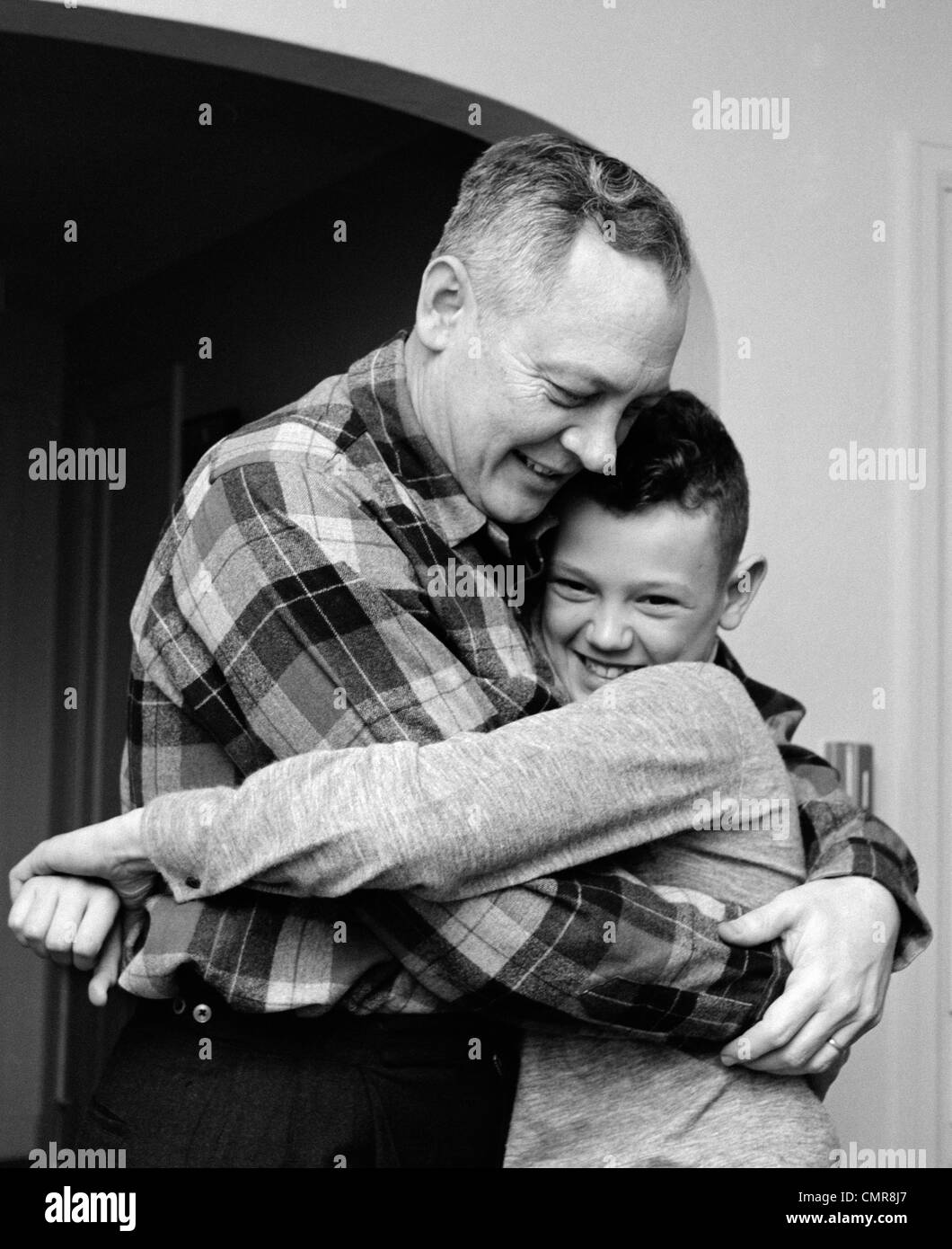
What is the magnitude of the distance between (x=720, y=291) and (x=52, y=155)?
5.96 feet

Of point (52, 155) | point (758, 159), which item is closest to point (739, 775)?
point (758, 159)

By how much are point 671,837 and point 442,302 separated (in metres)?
0.48

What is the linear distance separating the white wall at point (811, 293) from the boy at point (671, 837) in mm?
830

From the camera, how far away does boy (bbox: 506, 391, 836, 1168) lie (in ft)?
3.68

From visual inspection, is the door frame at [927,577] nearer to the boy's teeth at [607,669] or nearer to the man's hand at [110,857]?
the boy's teeth at [607,669]

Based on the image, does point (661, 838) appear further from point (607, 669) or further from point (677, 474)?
point (677, 474)

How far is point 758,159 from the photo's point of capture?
2213 millimetres

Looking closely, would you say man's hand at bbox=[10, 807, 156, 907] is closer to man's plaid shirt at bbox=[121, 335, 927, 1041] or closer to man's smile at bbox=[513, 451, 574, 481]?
man's plaid shirt at bbox=[121, 335, 927, 1041]

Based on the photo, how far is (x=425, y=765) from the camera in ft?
3.24

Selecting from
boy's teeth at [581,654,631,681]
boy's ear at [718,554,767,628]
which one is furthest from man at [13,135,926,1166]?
boy's ear at [718,554,767,628]

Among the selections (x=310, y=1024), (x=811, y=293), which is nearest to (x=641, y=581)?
(x=310, y=1024)

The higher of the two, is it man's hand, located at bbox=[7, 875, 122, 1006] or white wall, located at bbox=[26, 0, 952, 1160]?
white wall, located at bbox=[26, 0, 952, 1160]

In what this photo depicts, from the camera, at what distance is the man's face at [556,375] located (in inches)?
45.6

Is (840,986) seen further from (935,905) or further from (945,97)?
(945,97)
